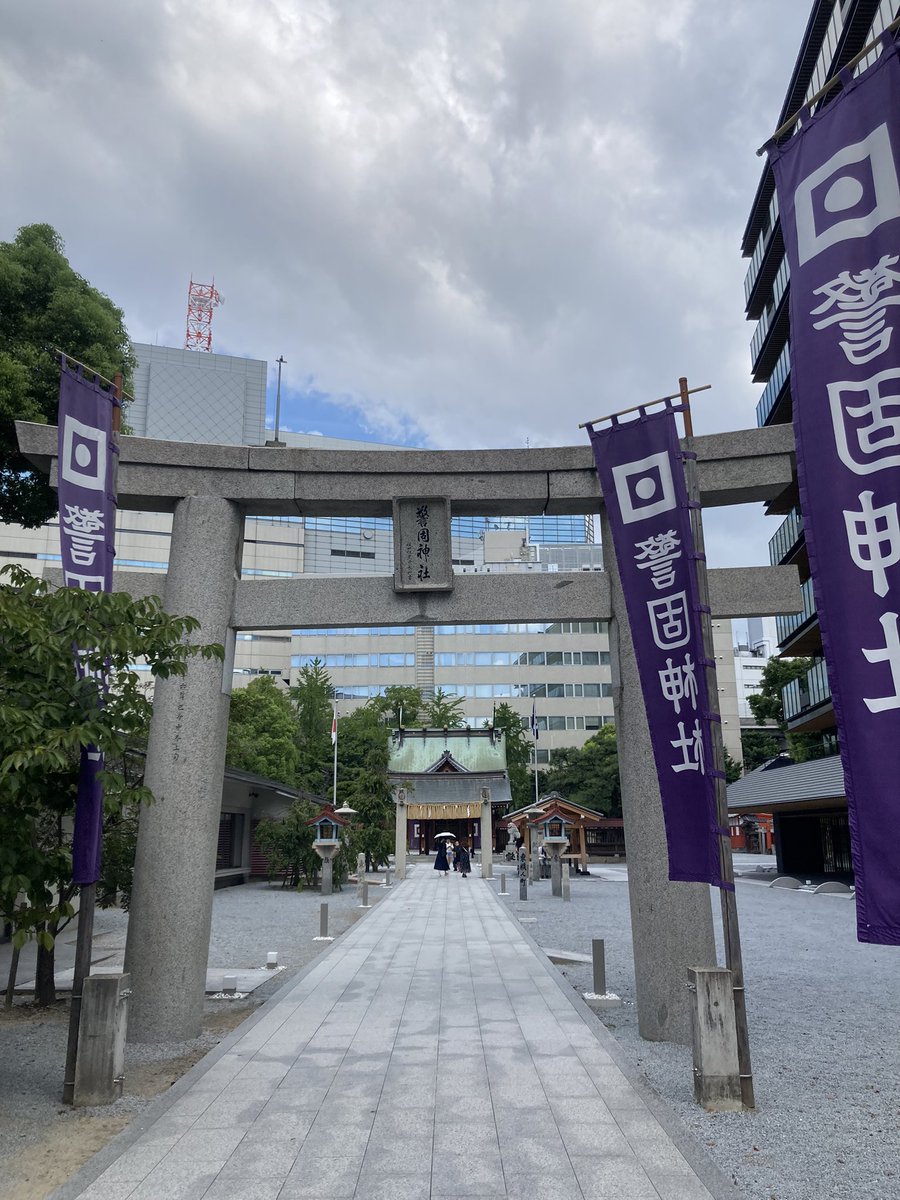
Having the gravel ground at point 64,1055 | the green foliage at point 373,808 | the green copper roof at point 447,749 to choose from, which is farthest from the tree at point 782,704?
the gravel ground at point 64,1055

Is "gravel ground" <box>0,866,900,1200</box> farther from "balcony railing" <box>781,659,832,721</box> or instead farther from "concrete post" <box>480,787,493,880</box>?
"concrete post" <box>480,787,493,880</box>

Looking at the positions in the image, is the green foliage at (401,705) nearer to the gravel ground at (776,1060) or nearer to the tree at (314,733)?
the tree at (314,733)

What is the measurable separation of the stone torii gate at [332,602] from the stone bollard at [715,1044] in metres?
1.90

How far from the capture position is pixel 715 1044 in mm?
6430

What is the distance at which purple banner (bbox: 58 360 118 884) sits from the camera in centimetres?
771

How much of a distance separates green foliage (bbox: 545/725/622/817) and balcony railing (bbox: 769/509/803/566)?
2130cm

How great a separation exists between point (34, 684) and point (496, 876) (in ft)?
111

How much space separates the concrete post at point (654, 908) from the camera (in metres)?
8.35

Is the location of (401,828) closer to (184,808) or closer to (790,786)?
(790,786)

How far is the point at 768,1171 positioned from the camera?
5254 millimetres

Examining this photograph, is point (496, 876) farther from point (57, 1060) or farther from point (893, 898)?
point (893, 898)

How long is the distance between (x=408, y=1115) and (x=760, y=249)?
1466 inches

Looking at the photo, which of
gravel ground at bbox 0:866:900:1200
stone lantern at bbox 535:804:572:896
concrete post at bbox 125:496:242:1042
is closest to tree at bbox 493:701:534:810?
stone lantern at bbox 535:804:572:896

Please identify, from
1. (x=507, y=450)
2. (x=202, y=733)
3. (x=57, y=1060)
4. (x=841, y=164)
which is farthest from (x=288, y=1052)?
(x=841, y=164)
